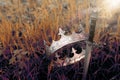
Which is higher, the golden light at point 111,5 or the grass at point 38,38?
the golden light at point 111,5

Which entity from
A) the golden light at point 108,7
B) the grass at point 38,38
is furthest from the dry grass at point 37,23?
the golden light at point 108,7

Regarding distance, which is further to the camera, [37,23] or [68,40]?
[37,23]

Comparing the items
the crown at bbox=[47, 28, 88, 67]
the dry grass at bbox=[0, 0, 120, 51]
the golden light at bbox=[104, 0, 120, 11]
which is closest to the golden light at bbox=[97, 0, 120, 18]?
the golden light at bbox=[104, 0, 120, 11]

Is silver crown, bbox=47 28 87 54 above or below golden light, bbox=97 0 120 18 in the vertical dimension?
below

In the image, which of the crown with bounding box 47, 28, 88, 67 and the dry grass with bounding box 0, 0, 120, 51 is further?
the dry grass with bounding box 0, 0, 120, 51

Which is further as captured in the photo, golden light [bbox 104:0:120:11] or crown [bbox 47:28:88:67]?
golden light [bbox 104:0:120:11]

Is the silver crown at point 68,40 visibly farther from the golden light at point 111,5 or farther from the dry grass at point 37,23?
the golden light at point 111,5

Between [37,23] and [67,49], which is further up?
[37,23]

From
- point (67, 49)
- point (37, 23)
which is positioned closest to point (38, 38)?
point (37, 23)

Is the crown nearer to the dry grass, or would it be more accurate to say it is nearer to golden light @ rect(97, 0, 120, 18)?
the dry grass

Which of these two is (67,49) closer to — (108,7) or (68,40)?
(68,40)

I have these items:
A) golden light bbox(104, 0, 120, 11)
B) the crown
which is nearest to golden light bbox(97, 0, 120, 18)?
golden light bbox(104, 0, 120, 11)

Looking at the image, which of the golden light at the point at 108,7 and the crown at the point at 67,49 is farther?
the golden light at the point at 108,7

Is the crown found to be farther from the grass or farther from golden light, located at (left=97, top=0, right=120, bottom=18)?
golden light, located at (left=97, top=0, right=120, bottom=18)
